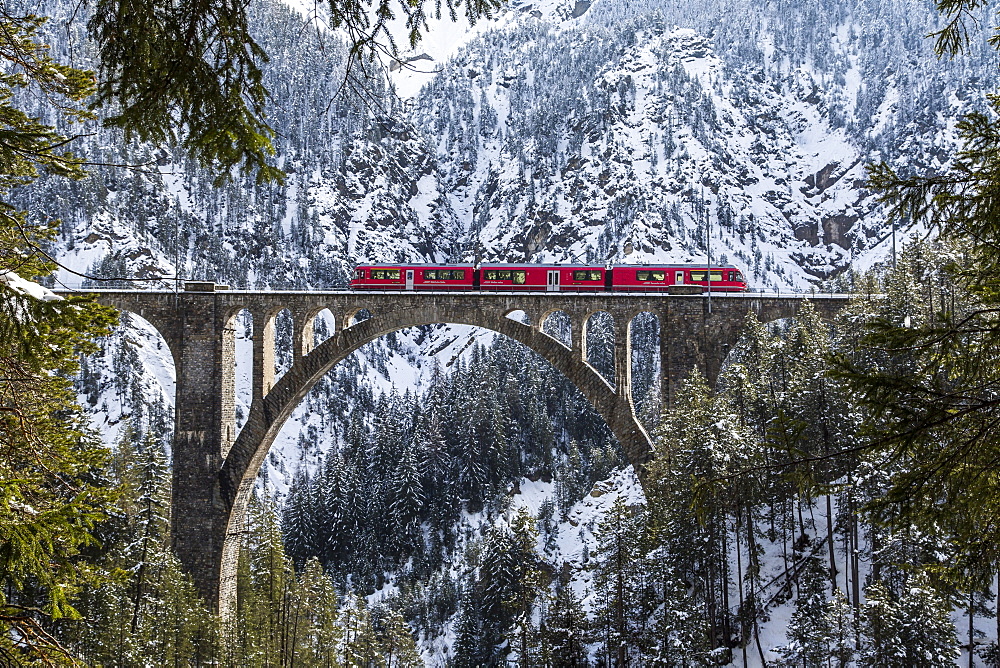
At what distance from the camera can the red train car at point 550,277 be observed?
33031mm

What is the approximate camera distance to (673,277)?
3225 centimetres

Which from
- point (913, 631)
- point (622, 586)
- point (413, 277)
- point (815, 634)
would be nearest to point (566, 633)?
point (622, 586)

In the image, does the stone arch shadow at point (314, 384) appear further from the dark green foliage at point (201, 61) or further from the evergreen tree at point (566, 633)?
the dark green foliage at point (201, 61)

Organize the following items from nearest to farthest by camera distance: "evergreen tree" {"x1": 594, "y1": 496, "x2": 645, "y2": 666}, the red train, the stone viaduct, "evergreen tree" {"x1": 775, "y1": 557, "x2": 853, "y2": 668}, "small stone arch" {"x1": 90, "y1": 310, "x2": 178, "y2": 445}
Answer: "evergreen tree" {"x1": 775, "y1": 557, "x2": 853, "y2": 668}, "evergreen tree" {"x1": 594, "y1": 496, "x2": 645, "y2": 666}, the stone viaduct, the red train, "small stone arch" {"x1": 90, "y1": 310, "x2": 178, "y2": 445}

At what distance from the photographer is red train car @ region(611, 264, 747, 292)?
31453 millimetres

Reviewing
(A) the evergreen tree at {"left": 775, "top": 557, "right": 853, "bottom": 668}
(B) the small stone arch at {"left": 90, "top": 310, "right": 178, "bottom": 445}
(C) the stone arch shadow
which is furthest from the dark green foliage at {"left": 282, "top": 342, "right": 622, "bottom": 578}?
(A) the evergreen tree at {"left": 775, "top": 557, "right": 853, "bottom": 668}

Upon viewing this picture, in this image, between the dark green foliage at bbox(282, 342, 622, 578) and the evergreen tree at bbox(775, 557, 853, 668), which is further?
the dark green foliage at bbox(282, 342, 622, 578)

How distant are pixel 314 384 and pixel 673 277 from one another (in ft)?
50.6

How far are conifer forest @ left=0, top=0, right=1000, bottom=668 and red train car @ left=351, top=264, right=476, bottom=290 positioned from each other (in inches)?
116

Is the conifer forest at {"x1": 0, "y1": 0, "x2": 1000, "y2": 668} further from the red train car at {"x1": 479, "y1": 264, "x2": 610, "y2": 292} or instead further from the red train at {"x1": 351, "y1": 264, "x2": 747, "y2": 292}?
the red train car at {"x1": 479, "y1": 264, "x2": 610, "y2": 292}

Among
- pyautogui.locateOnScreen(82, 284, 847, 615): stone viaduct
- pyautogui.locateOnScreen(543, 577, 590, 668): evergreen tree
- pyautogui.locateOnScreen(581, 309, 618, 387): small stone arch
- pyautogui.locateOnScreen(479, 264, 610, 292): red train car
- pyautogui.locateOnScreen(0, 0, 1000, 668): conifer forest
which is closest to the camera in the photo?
pyautogui.locateOnScreen(0, 0, 1000, 668): conifer forest

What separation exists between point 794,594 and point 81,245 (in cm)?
13937

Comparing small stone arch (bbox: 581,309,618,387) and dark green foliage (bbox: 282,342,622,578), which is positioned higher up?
small stone arch (bbox: 581,309,618,387)

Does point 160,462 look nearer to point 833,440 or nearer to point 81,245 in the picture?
point 833,440
